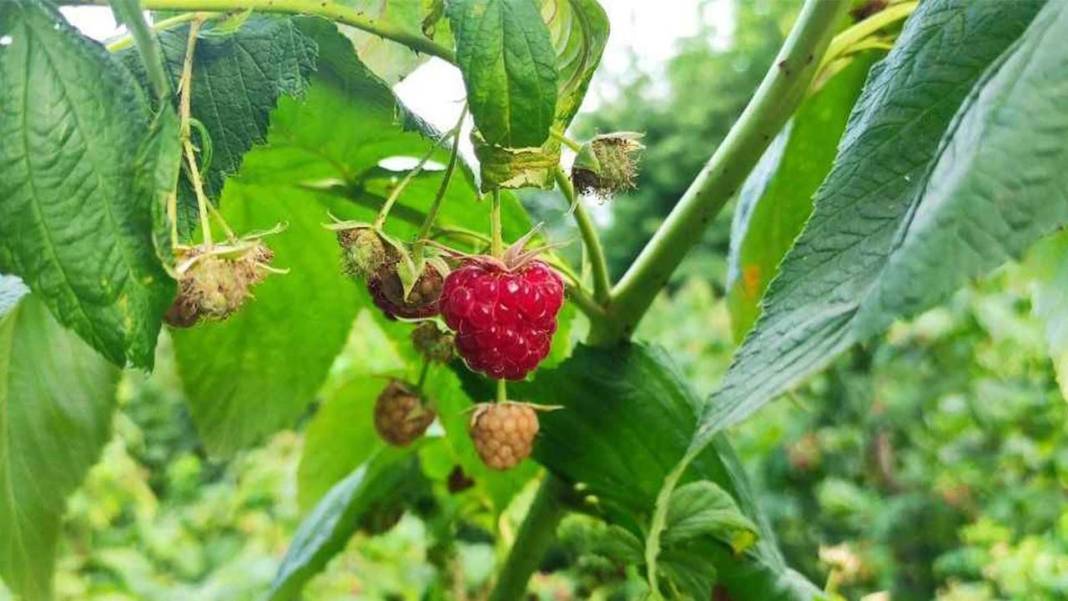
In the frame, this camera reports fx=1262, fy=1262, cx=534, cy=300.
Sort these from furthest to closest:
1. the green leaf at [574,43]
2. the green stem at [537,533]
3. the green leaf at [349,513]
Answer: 1. the green leaf at [349,513]
2. the green stem at [537,533]
3. the green leaf at [574,43]

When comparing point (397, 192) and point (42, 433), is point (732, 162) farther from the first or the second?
point (42, 433)

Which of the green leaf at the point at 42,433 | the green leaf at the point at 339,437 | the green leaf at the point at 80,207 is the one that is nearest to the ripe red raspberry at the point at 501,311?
the green leaf at the point at 80,207

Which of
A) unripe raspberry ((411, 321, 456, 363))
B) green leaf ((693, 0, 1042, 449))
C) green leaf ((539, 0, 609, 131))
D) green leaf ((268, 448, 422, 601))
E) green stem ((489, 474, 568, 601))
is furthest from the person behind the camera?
green leaf ((268, 448, 422, 601))

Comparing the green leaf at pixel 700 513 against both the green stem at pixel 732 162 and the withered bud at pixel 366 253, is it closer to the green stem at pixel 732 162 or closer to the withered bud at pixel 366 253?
the green stem at pixel 732 162

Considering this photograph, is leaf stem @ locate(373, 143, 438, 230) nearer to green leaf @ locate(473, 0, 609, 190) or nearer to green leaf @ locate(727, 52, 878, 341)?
green leaf @ locate(473, 0, 609, 190)

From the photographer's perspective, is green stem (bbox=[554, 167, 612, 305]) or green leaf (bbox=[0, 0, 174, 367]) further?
green stem (bbox=[554, 167, 612, 305])

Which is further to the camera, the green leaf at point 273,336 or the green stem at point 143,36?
the green leaf at point 273,336

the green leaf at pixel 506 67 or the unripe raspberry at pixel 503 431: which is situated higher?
the green leaf at pixel 506 67

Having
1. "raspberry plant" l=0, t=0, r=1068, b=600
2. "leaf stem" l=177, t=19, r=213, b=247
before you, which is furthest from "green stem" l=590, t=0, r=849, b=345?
"leaf stem" l=177, t=19, r=213, b=247
